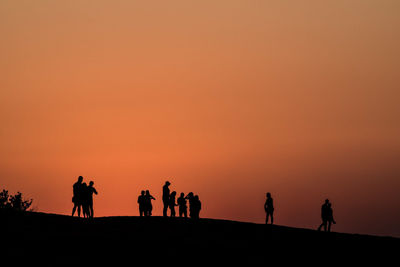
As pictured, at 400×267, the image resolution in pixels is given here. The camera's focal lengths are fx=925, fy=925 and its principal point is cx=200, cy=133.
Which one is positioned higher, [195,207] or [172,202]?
→ [172,202]

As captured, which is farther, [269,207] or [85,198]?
[269,207]

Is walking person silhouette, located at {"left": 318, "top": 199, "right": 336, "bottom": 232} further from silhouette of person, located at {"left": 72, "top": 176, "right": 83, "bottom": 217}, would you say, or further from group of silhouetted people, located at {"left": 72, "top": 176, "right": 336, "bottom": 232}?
silhouette of person, located at {"left": 72, "top": 176, "right": 83, "bottom": 217}

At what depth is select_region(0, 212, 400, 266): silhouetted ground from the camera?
41.8m

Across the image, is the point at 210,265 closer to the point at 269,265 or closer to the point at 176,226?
the point at 269,265

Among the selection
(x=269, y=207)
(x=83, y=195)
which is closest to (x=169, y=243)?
(x=83, y=195)

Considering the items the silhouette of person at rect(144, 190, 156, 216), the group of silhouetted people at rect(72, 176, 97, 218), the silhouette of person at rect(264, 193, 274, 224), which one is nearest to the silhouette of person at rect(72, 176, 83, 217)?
the group of silhouetted people at rect(72, 176, 97, 218)

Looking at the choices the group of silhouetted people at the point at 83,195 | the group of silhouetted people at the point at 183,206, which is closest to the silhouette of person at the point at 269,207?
the group of silhouetted people at the point at 183,206

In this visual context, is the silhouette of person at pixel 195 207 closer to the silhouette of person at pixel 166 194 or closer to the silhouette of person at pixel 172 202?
the silhouette of person at pixel 172 202

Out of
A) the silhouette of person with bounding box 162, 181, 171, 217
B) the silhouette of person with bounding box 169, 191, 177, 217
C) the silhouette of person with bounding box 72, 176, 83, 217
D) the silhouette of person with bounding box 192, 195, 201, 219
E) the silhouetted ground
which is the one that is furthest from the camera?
the silhouette of person with bounding box 192, 195, 201, 219

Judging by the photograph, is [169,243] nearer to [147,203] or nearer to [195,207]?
[147,203]

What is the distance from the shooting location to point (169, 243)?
45594mm

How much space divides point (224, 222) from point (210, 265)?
591 inches

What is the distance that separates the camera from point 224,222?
186 feet

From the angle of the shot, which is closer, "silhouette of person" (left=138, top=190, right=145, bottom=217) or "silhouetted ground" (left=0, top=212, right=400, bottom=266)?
"silhouetted ground" (left=0, top=212, right=400, bottom=266)
